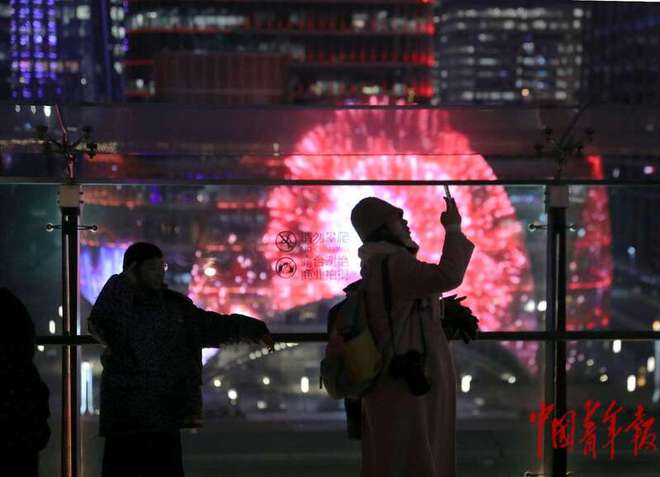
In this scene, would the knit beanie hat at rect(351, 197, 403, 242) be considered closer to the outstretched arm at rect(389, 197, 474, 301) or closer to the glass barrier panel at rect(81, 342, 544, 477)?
the outstretched arm at rect(389, 197, 474, 301)

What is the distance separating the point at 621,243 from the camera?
6.16m

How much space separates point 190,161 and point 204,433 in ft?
5.40

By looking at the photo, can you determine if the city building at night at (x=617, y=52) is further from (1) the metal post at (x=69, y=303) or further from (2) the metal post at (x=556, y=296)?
(1) the metal post at (x=69, y=303)

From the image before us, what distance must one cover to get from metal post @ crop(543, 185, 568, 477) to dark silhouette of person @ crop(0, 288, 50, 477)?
2.64 meters

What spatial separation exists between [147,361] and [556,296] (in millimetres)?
2208

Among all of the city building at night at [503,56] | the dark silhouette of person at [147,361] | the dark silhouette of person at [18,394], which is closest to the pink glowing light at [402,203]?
the dark silhouette of person at [147,361]

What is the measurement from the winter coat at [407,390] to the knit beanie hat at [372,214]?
0.07 meters

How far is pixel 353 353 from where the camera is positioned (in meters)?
3.96

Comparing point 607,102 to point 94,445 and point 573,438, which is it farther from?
point 94,445

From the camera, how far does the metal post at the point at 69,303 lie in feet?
17.1

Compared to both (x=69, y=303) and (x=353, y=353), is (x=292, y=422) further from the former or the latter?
(x=353, y=353)

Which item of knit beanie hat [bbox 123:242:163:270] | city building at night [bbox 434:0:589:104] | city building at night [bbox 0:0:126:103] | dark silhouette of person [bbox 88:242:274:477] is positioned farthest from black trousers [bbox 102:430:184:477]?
city building at night [bbox 434:0:589:104]

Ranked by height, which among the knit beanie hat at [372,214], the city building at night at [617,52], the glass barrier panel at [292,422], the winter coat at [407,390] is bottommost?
the glass barrier panel at [292,422]

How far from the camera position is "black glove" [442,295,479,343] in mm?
4344
